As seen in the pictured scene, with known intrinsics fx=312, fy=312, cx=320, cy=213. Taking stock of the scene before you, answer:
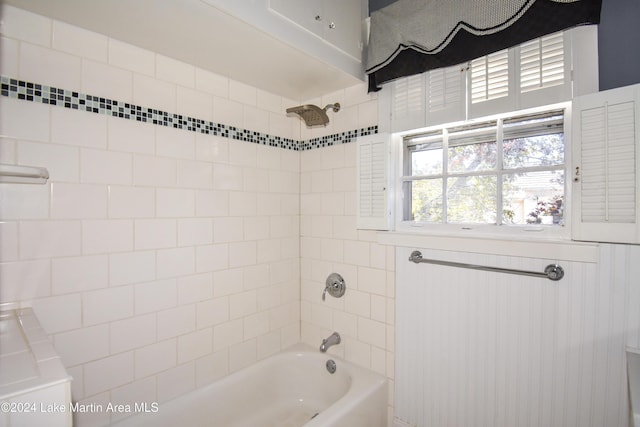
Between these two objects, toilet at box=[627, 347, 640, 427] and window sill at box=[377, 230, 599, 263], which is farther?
window sill at box=[377, 230, 599, 263]

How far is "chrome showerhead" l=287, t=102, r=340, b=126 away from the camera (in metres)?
1.89

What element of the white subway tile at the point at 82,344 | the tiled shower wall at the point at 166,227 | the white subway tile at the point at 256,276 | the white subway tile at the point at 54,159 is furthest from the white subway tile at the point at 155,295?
the white subway tile at the point at 54,159

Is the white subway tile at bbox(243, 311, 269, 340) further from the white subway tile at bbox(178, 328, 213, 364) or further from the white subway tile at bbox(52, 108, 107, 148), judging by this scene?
the white subway tile at bbox(52, 108, 107, 148)

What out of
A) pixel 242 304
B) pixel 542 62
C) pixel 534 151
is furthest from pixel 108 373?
pixel 542 62

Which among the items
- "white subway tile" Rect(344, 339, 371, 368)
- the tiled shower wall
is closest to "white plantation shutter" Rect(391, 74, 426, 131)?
the tiled shower wall

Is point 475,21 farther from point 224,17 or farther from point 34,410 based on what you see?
point 34,410

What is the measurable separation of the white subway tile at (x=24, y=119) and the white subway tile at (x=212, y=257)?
809 mm

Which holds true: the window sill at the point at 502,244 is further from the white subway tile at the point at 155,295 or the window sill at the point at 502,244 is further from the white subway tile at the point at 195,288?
the white subway tile at the point at 155,295

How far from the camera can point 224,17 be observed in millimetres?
1225

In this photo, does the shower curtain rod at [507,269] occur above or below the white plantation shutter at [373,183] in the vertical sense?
below

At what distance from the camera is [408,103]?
5.65 feet

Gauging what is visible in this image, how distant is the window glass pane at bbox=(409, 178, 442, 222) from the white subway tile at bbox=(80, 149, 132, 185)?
148 cm

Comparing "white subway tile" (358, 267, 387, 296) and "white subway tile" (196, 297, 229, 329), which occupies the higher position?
"white subway tile" (358, 267, 387, 296)

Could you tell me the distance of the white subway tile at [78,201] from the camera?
4.03 feet
